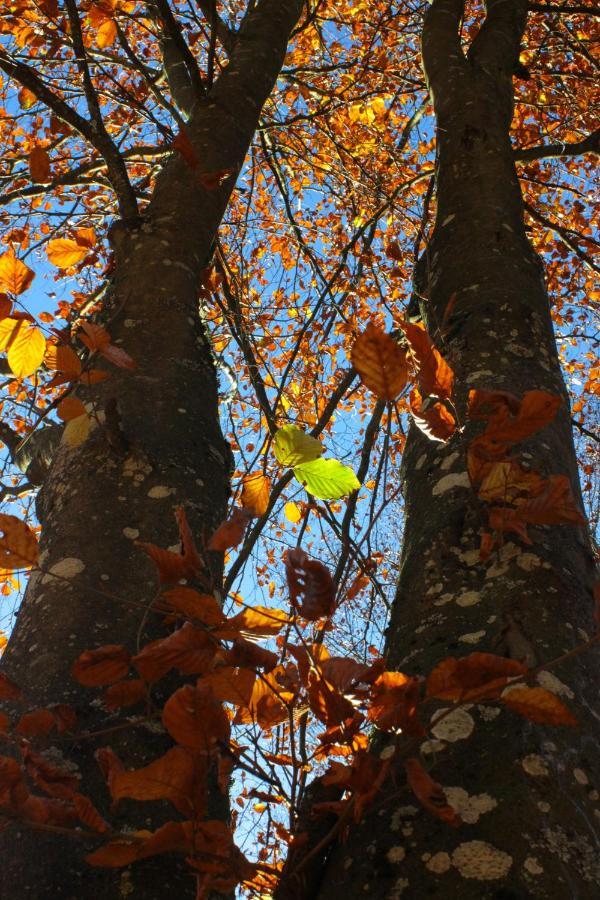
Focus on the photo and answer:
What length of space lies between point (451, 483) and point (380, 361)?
417mm

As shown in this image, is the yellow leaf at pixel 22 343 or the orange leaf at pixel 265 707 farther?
the yellow leaf at pixel 22 343

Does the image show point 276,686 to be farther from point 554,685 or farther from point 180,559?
point 554,685

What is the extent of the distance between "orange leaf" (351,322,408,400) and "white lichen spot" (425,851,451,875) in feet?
1.88

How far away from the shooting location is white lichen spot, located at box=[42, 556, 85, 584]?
1256 mm

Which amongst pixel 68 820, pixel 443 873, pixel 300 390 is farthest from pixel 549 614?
pixel 300 390

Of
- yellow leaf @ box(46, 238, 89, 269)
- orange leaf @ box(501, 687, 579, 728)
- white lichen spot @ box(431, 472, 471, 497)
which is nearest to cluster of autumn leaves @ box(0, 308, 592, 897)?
orange leaf @ box(501, 687, 579, 728)

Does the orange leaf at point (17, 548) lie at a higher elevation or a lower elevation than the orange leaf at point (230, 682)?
higher

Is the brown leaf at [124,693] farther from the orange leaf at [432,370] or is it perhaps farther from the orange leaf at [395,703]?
the orange leaf at [432,370]

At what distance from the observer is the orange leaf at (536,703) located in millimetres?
743

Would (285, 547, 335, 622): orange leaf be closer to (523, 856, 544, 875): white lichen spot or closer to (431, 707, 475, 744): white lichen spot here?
(431, 707, 475, 744): white lichen spot

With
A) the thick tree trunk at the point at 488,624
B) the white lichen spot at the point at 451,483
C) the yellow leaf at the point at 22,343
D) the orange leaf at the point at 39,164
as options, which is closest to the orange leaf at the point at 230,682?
the thick tree trunk at the point at 488,624

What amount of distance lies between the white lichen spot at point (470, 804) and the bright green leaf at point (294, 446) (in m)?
0.52

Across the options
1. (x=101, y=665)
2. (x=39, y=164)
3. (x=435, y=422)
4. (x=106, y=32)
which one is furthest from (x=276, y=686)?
(x=106, y=32)

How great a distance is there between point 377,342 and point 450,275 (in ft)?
3.13
